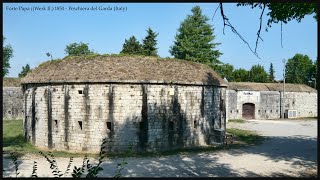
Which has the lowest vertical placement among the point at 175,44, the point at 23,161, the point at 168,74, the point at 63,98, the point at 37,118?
the point at 23,161

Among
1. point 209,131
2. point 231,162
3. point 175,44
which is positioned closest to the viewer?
point 231,162

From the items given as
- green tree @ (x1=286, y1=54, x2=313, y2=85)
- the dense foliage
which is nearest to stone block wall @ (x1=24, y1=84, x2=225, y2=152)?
the dense foliage

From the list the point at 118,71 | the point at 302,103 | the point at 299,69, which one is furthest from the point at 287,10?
the point at 299,69

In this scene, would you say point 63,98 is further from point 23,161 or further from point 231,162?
point 231,162

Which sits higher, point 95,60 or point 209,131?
point 95,60

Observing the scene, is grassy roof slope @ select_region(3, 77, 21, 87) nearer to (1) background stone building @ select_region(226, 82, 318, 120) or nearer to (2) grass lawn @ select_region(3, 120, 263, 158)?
(2) grass lawn @ select_region(3, 120, 263, 158)

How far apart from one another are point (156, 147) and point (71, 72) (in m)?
6.55

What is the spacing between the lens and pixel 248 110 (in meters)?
44.5

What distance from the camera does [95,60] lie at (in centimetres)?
2000

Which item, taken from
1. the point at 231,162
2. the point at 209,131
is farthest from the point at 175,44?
the point at 231,162

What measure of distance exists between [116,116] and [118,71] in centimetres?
257

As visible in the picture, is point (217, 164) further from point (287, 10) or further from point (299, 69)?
point (299, 69)

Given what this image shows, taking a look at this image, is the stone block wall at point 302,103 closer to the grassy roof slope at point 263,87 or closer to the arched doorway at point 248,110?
the grassy roof slope at point 263,87

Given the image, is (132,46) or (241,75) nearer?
(132,46)
